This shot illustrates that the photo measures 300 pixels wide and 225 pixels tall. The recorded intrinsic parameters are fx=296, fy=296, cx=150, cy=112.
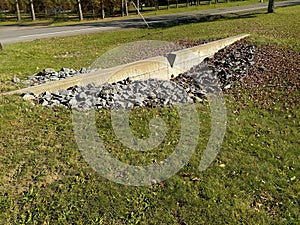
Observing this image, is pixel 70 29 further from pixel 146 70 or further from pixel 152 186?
pixel 152 186

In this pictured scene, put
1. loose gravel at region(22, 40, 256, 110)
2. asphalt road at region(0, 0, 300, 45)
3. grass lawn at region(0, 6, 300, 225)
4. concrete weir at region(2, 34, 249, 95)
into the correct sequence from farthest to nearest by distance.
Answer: asphalt road at region(0, 0, 300, 45), concrete weir at region(2, 34, 249, 95), loose gravel at region(22, 40, 256, 110), grass lawn at region(0, 6, 300, 225)

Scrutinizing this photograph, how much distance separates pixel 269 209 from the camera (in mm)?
4148

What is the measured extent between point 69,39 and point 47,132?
38.2 feet

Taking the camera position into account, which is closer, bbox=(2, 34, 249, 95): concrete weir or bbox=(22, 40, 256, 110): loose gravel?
bbox=(22, 40, 256, 110): loose gravel

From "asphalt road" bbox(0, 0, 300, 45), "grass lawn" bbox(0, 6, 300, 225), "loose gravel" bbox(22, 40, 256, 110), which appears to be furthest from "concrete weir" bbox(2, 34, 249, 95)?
"asphalt road" bbox(0, 0, 300, 45)

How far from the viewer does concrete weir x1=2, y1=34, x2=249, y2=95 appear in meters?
6.63

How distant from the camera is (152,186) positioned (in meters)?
4.32

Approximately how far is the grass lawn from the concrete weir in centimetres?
95

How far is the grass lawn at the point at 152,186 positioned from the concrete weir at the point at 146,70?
951 mm

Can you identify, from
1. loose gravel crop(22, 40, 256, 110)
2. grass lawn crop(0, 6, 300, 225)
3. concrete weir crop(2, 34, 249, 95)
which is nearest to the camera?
grass lawn crop(0, 6, 300, 225)

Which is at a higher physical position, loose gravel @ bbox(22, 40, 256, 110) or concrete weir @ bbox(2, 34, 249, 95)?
concrete weir @ bbox(2, 34, 249, 95)

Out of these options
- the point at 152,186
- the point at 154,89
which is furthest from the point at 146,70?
the point at 152,186

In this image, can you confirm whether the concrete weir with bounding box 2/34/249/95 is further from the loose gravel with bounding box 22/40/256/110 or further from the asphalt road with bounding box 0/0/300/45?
the asphalt road with bounding box 0/0/300/45

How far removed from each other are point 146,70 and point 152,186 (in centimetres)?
444
